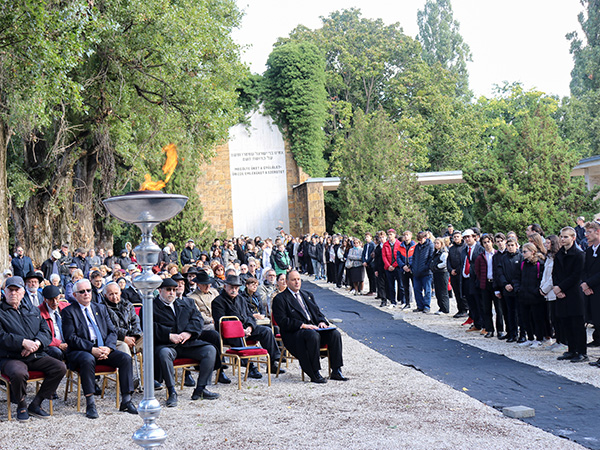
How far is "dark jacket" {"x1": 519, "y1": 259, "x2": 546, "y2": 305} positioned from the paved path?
3.48 feet

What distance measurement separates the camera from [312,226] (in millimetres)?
33188

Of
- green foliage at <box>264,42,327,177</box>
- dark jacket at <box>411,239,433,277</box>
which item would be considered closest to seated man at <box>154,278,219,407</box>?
dark jacket at <box>411,239,433,277</box>

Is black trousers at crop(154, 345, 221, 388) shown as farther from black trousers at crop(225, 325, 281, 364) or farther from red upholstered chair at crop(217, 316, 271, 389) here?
black trousers at crop(225, 325, 281, 364)

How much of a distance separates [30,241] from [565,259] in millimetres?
17049

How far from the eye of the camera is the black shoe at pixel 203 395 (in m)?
8.06

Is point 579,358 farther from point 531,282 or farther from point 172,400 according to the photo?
point 172,400

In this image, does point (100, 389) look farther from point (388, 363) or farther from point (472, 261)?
point (472, 261)

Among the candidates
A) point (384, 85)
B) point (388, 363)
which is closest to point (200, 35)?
point (388, 363)

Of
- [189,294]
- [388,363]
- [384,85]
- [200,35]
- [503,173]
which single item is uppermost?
[384,85]

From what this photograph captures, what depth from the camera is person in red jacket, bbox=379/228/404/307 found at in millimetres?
17250

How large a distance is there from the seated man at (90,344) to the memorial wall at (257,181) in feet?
99.3

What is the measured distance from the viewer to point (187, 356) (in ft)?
27.3

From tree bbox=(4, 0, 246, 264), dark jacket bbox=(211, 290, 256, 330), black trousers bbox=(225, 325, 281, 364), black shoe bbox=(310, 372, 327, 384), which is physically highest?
tree bbox=(4, 0, 246, 264)

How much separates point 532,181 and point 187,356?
14943mm
